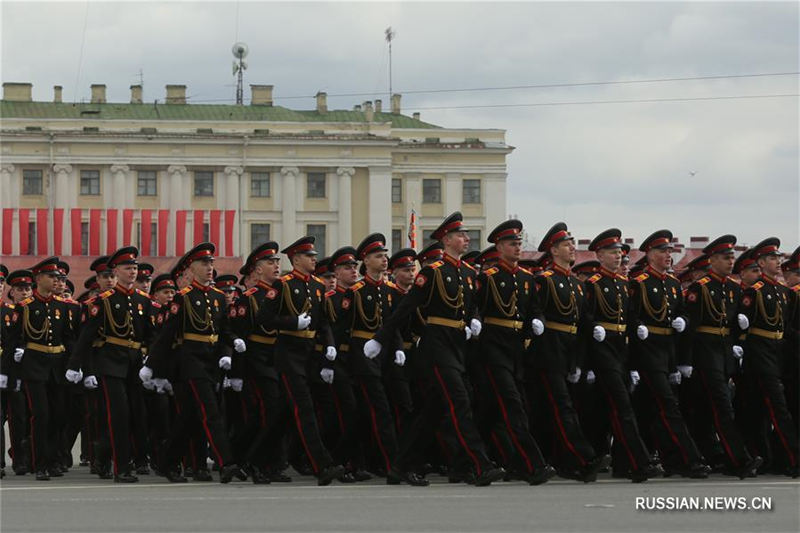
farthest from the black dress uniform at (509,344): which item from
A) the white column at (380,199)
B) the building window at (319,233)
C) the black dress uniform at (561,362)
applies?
the building window at (319,233)

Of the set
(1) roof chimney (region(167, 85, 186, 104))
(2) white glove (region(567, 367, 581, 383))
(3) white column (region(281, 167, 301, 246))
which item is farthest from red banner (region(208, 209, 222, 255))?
(2) white glove (region(567, 367, 581, 383))

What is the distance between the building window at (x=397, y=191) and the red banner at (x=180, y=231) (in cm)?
1183

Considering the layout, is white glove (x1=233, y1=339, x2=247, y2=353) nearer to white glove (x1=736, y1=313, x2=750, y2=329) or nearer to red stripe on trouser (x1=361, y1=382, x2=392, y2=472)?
red stripe on trouser (x1=361, y1=382, x2=392, y2=472)

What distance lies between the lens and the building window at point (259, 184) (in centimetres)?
8119

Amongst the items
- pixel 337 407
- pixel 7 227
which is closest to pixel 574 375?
pixel 337 407

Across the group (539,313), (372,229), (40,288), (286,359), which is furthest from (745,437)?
(372,229)

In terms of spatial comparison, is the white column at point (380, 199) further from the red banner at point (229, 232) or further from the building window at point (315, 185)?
the red banner at point (229, 232)

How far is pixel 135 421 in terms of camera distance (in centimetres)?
1388

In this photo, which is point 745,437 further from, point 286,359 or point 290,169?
point 290,169

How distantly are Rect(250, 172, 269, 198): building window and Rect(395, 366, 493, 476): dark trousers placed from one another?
229ft

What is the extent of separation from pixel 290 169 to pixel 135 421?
221 ft

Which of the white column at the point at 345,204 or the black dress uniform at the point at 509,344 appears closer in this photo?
the black dress uniform at the point at 509,344

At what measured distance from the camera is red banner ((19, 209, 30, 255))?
76250mm

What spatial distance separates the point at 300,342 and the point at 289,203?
69525 mm
